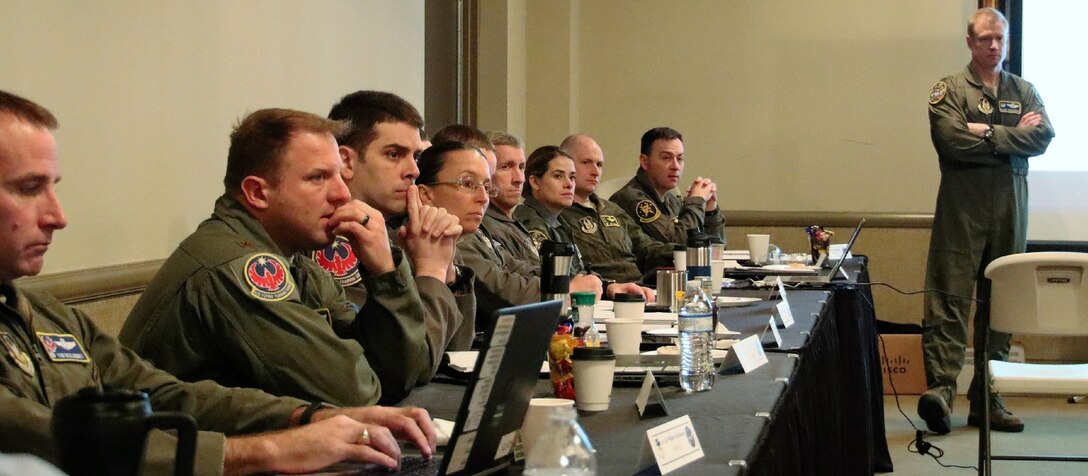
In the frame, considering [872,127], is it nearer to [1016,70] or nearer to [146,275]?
[1016,70]

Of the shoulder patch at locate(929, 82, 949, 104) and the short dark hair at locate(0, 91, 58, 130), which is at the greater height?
the short dark hair at locate(0, 91, 58, 130)

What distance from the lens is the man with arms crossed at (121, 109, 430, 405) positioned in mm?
1886

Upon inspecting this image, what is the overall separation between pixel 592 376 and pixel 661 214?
410 cm

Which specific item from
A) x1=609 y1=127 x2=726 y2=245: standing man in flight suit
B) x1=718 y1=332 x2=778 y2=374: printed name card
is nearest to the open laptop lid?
x1=718 y1=332 x2=778 y2=374: printed name card

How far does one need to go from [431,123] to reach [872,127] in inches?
95.6

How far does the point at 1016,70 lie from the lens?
6418mm

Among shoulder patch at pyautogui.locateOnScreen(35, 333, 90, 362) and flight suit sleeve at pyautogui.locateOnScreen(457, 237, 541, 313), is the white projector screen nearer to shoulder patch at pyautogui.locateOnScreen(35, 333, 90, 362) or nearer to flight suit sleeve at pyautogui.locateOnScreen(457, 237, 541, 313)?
flight suit sleeve at pyautogui.locateOnScreen(457, 237, 541, 313)

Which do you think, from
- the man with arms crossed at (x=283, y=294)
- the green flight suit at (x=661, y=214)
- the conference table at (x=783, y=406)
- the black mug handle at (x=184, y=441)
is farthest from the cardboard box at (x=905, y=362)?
the black mug handle at (x=184, y=441)

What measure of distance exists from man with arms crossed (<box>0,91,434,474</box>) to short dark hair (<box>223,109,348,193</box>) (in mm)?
423

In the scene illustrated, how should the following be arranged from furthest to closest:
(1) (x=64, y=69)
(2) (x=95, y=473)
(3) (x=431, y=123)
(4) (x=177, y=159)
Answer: (3) (x=431, y=123)
(4) (x=177, y=159)
(1) (x=64, y=69)
(2) (x=95, y=473)

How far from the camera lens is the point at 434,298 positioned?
91.3 inches

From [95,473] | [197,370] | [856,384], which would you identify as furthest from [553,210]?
[95,473]

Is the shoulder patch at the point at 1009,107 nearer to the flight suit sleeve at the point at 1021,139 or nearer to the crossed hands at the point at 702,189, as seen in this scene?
the flight suit sleeve at the point at 1021,139

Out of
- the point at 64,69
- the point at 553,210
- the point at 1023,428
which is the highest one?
the point at 64,69
